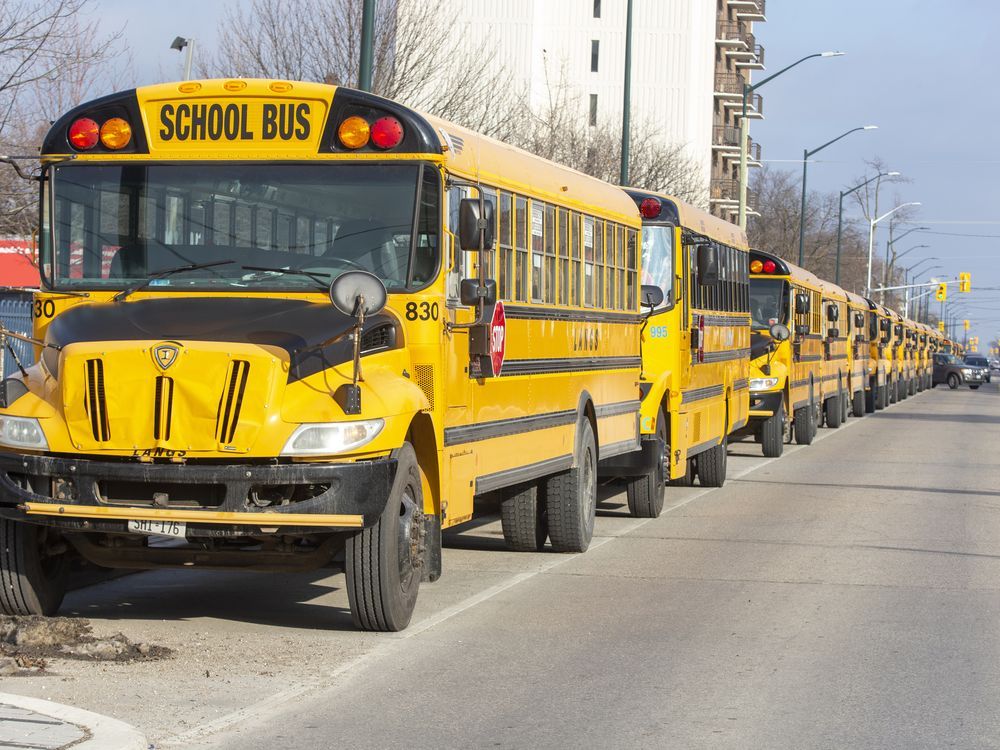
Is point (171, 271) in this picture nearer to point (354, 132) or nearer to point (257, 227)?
point (257, 227)

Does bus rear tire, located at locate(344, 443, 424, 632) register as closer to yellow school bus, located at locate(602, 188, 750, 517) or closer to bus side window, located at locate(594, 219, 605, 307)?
bus side window, located at locate(594, 219, 605, 307)

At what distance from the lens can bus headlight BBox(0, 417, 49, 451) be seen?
7.82 m

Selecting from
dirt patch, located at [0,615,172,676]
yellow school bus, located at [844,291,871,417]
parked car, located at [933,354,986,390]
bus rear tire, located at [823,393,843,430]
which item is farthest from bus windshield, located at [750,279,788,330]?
parked car, located at [933,354,986,390]

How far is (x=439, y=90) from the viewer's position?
106ft

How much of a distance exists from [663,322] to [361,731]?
963cm

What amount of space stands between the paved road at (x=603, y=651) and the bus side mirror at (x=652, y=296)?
2480 mm

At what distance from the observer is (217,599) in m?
9.78

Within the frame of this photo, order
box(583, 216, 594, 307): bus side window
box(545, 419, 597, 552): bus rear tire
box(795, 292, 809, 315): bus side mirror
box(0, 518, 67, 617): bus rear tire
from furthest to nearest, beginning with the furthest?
box(795, 292, 809, 315): bus side mirror < box(583, 216, 594, 307): bus side window < box(545, 419, 597, 552): bus rear tire < box(0, 518, 67, 617): bus rear tire

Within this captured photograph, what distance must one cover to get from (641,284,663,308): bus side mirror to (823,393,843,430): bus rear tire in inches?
756

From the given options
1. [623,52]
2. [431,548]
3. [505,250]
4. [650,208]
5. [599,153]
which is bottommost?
[431,548]

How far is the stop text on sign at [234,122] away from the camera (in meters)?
8.78

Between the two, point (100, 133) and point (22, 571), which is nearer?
point (22, 571)

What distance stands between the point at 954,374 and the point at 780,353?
6027 cm

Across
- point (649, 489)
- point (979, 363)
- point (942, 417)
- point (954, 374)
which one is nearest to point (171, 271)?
point (649, 489)
